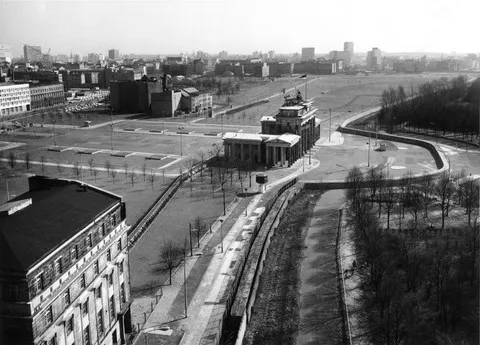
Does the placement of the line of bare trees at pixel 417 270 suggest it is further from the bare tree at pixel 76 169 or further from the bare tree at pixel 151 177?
the bare tree at pixel 76 169

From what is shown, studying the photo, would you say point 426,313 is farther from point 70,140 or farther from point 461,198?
point 70,140

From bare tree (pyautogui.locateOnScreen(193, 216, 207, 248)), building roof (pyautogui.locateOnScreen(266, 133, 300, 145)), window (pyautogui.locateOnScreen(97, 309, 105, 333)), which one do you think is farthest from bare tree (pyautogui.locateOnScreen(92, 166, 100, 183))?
window (pyautogui.locateOnScreen(97, 309, 105, 333))

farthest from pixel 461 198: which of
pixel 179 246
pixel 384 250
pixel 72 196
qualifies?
pixel 72 196

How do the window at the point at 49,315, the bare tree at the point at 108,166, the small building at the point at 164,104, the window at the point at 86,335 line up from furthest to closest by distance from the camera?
the small building at the point at 164,104, the bare tree at the point at 108,166, the window at the point at 86,335, the window at the point at 49,315

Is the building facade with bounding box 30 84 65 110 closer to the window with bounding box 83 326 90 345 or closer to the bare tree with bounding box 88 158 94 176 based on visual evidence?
the bare tree with bounding box 88 158 94 176

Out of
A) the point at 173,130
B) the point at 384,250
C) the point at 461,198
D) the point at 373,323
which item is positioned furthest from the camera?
the point at 173,130

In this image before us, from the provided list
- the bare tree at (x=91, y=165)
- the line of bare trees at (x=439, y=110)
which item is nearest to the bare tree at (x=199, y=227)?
the bare tree at (x=91, y=165)
